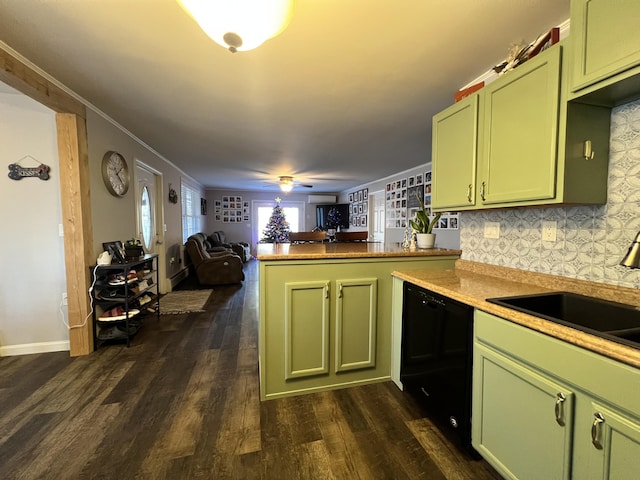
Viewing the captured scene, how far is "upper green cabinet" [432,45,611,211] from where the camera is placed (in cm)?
122

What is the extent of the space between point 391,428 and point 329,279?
0.98 metres

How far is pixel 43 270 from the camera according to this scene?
8.23 ft

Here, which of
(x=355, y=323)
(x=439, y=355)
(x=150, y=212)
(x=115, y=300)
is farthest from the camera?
(x=150, y=212)

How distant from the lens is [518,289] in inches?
59.2

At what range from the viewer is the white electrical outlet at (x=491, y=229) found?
189 centimetres

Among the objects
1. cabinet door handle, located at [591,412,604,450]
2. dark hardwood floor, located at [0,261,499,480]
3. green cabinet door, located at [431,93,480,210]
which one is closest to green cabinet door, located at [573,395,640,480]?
cabinet door handle, located at [591,412,604,450]

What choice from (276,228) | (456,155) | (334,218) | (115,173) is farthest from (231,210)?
(456,155)

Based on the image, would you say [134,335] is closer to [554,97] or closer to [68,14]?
[68,14]

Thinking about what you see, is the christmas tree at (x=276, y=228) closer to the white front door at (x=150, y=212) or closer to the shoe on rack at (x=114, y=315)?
the white front door at (x=150, y=212)

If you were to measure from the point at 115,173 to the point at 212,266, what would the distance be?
254 centimetres

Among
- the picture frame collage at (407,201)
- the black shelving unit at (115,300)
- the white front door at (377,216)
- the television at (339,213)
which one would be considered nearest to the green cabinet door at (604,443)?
the black shelving unit at (115,300)

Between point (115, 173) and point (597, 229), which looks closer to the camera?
point (597, 229)

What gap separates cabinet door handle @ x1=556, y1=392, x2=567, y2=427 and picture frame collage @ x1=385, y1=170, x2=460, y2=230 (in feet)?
12.6

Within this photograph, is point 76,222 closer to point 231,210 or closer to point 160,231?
point 160,231
